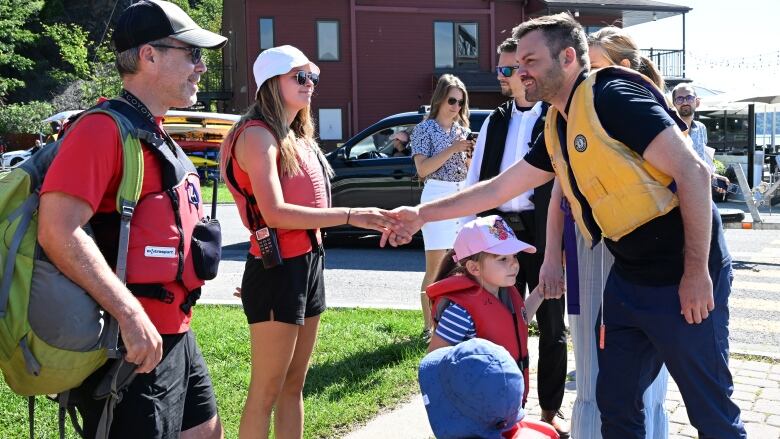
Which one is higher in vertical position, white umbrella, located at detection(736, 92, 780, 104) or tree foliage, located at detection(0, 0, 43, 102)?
tree foliage, located at detection(0, 0, 43, 102)

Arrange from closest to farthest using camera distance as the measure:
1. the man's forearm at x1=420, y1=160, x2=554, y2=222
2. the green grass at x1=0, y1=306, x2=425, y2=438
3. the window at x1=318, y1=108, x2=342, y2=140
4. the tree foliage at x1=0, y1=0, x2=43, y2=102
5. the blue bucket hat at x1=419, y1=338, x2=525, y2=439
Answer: the blue bucket hat at x1=419, y1=338, x2=525, y2=439
the man's forearm at x1=420, y1=160, x2=554, y2=222
the green grass at x1=0, y1=306, x2=425, y2=438
the window at x1=318, y1=108, x2=342, y2=140
the tree foliage at x1=0, y1=0, x2=43, y2=102

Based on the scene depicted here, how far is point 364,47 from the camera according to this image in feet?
116

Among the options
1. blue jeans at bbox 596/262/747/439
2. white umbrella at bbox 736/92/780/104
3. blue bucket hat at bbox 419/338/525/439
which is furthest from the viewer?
white umbrella at bbox 736/92/780/104

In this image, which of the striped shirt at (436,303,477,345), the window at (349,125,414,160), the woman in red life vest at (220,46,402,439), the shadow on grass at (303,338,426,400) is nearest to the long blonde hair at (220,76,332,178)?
the woman in red life vest at (220,46,402,439)

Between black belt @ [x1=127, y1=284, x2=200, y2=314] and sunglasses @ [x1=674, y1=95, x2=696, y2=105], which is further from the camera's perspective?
sunglasses @ [x1=674, y1=95, x2=696, y2=105]

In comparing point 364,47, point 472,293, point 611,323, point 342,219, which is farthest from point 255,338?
point 364,47

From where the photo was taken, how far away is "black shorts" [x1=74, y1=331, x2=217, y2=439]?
2.67 meters

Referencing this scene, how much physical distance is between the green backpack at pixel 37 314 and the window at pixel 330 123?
3281cm

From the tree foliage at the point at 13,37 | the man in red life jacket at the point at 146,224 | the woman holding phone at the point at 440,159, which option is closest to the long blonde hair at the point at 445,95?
the woman holding phone at the point at 440,159

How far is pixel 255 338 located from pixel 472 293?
3.30ft

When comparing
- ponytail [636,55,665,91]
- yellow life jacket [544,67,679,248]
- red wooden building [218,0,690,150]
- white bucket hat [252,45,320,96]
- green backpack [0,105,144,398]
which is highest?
red wooden building [218,0,690,150]

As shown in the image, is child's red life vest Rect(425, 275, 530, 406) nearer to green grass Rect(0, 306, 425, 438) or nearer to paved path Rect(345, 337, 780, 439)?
paved path Rect(345, 337, 780, 439)

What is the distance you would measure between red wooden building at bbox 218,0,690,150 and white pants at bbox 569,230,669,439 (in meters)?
31.3

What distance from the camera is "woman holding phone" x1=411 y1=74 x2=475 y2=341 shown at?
6633 mm
